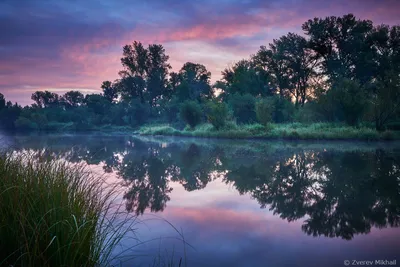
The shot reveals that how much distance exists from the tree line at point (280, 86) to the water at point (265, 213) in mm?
17978

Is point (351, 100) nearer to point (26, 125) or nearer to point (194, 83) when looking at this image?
point (194, 83)

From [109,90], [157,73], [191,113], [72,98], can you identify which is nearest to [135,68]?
[157,73]

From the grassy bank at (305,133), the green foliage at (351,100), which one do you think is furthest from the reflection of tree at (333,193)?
the green foliage at (351,100)

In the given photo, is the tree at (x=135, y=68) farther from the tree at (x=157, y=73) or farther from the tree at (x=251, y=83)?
the tree at (x=251, y=83)

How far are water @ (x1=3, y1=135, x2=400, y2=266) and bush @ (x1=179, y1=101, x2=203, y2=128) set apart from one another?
85.6 feet

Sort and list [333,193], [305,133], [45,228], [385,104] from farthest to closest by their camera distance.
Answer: [305,133], [385,104], [333,193], [45,228]

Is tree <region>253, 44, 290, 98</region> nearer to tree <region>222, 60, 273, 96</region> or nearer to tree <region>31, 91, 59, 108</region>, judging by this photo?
tree <region>222, 60, 273, 96</region>

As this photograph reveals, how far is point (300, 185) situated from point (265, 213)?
Result: 2.86 meters

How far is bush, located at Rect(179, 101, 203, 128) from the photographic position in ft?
121

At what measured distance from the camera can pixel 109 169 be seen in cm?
1091

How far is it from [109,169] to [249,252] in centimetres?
794

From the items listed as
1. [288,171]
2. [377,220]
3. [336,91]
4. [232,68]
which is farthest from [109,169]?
[232,68]

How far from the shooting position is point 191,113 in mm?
37031

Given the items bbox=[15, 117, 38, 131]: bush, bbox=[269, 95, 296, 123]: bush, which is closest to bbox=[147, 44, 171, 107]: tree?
bbox=[15, 117, 38, 131]: bush
